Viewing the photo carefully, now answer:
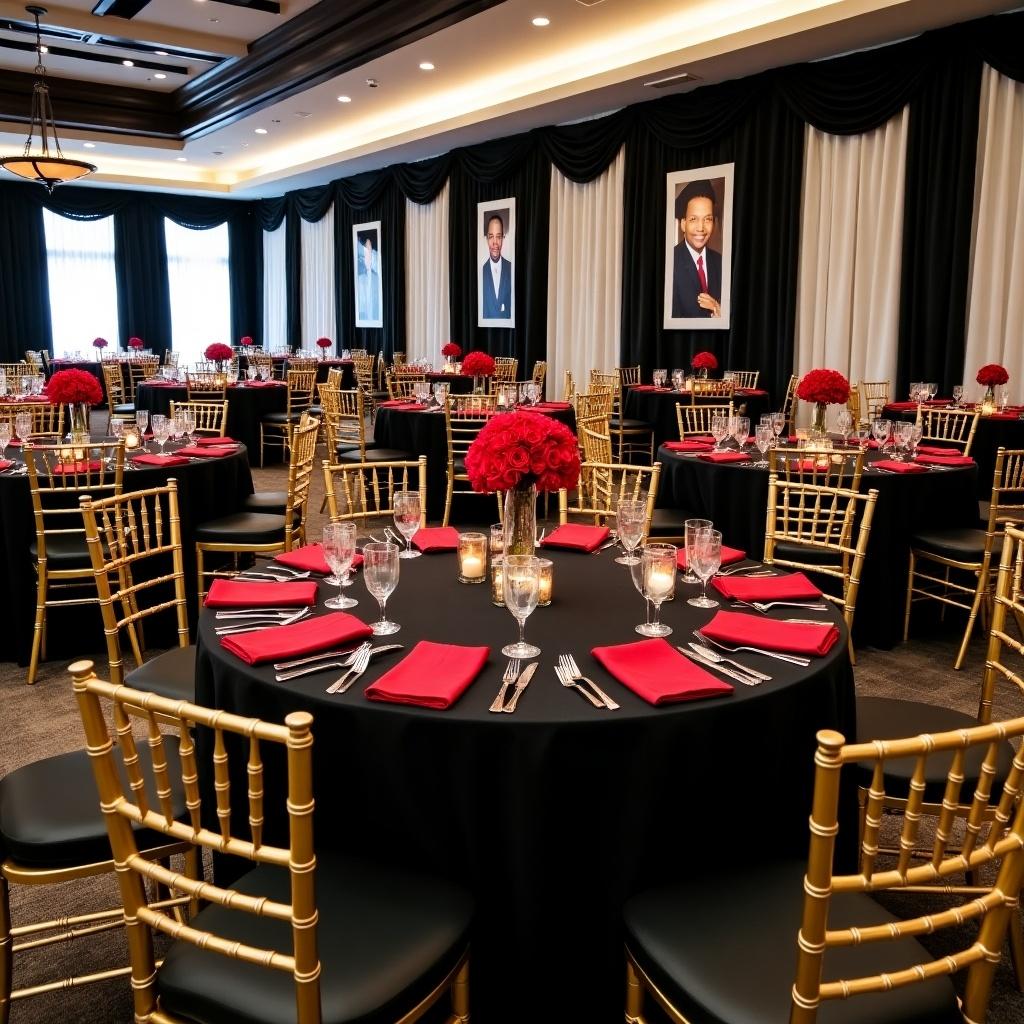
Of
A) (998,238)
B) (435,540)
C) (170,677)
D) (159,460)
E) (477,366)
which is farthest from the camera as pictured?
(477,366)

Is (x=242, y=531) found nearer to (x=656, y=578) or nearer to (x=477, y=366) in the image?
(x=656, y=578)

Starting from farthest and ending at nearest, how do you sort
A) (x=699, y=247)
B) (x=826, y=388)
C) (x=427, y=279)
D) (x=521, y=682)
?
(x=427, y=279) < (x=699, y=247) < (x=826, y=388) < (x=521, y=682)

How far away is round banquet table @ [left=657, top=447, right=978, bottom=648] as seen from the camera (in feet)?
14.4

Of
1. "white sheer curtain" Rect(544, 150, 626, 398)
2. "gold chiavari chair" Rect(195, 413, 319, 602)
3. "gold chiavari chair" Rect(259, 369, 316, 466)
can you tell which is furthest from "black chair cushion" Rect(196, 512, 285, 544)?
"white sheer curtain" Rect(544, 150, 626, 398)

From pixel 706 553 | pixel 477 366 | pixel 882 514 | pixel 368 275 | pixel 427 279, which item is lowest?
pixel 882 514

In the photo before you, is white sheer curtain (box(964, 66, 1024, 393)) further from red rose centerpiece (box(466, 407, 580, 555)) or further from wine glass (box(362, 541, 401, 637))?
wine glass (box(362, 541, 401, 637))

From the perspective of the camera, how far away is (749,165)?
9008 mm

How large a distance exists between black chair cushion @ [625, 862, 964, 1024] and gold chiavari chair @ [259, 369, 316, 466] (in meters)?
7.90

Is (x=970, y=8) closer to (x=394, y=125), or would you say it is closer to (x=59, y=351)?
(x=394, y=125)

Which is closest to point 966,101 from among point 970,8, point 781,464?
point 970,8

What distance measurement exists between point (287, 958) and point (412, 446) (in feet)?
19.8

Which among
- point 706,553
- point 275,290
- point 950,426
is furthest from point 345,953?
point 275,290

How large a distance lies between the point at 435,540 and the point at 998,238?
6458mm

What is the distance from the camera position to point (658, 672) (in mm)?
1843
